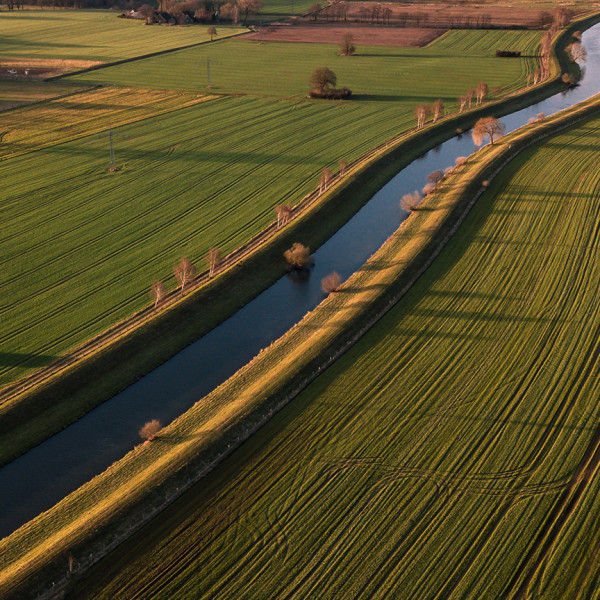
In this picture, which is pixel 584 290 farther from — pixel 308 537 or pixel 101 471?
pixel 101 471

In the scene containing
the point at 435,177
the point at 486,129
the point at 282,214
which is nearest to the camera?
the point at 282,214

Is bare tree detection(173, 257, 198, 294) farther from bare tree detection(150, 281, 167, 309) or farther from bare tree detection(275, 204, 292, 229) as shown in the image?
bare tree detection(275, 204, 292, 229)

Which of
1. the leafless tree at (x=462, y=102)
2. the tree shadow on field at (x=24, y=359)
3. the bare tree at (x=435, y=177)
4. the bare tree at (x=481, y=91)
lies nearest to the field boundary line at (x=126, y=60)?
the leafless tree at (x=462, y=102)

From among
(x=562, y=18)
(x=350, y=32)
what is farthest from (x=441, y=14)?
(x=562, y=18)

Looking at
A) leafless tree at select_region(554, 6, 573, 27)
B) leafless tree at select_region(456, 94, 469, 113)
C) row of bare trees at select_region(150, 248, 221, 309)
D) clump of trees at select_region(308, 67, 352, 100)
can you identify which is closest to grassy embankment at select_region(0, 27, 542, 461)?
row of bare trees at select_region(150, 248, 221, 309)

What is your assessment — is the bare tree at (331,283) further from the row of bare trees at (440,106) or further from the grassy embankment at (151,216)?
the row of bare trees at (440,106)

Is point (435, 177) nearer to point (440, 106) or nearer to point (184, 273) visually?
point (440, 106)

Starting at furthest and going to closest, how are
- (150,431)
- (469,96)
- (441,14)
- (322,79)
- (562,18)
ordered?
(441,14), (562,18), (322,79), (469,96), (150,431)
